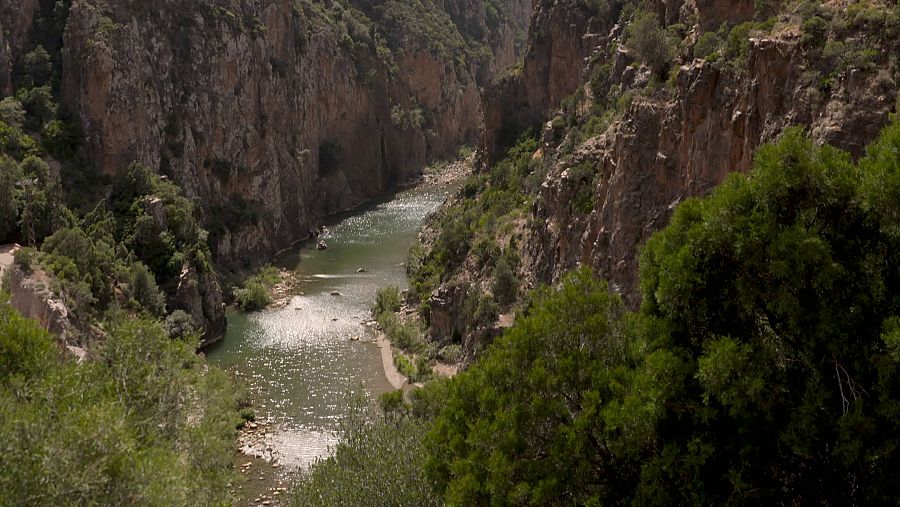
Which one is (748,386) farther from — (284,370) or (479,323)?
(284,370)

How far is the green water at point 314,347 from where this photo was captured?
121 feet

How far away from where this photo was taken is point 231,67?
6619 centimetres

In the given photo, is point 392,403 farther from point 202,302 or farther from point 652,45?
point 202,302

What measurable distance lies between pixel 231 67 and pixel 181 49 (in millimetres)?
5155

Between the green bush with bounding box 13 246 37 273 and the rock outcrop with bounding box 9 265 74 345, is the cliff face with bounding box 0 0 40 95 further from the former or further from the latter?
the rock outcrop with bounding box 9 265 74 345

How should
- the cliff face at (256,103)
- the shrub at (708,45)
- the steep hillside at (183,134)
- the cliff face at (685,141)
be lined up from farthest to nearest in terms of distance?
1. the cliff face at (256,103)
2. the steep hillside at (183,134)
3. the shrub at (708,45)
4. the cliff face at (685,141)

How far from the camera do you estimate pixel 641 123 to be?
30562 mm

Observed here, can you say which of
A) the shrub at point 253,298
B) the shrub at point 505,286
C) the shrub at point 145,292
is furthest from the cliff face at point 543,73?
the shrub at point 145,292

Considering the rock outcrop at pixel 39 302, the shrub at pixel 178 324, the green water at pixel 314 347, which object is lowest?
the green water at pixel 314 347

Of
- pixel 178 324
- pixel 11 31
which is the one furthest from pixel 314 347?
pixel 11 31

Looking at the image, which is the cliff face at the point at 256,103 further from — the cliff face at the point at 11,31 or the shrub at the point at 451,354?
the shrub at the point at 451,354

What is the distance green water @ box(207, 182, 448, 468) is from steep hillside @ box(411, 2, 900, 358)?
450 centimetres

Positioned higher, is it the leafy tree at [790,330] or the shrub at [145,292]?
the leafy tree at [790,330]

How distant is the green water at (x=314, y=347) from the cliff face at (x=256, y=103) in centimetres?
734
